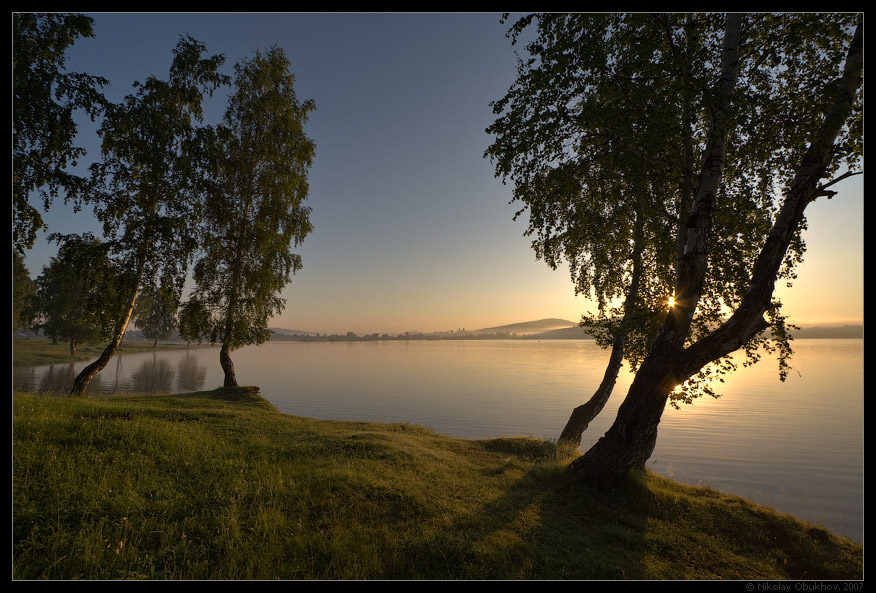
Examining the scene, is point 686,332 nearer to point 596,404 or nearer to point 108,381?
point 596,404

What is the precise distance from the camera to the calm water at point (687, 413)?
13.6m

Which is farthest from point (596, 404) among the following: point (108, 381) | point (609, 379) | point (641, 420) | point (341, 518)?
point (108, 381)

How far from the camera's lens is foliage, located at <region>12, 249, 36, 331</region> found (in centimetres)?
4258

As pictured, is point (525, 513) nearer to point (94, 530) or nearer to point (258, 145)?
point (94, 530)

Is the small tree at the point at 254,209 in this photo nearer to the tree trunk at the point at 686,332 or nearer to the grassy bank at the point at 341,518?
the grassy bank at the point at 341,518

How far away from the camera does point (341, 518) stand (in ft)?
19.9

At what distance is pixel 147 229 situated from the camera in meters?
14.5

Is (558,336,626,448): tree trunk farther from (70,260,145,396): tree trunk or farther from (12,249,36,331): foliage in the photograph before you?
(12,249,36,331): foliage

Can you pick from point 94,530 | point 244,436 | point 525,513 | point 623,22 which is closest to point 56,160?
point 244,436

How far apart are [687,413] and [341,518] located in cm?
2694

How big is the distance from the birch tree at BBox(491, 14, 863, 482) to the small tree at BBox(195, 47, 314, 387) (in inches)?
613

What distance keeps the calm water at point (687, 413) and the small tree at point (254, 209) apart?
7220 millimetres

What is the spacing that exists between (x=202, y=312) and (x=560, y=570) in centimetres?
2048

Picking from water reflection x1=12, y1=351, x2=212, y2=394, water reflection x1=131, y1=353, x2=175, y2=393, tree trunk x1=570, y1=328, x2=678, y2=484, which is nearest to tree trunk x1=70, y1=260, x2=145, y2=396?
water reflection x1=12, y1=351, x2=212, y2=394
